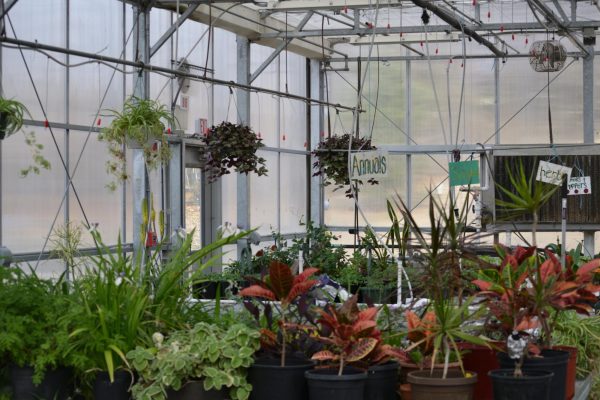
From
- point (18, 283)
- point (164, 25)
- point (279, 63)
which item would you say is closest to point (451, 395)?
point (18, 283)

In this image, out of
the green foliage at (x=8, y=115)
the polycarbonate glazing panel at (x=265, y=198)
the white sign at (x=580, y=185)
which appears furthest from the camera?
the polycarbonate glazing panel at (x=265, y=198)

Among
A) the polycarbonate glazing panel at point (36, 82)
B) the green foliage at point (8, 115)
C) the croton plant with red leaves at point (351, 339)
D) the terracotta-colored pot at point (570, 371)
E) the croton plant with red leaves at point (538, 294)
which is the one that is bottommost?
the terracotta-colored pot at point (570, 371)

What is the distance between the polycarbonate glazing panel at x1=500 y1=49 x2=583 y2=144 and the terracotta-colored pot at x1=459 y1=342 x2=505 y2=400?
1055 cm

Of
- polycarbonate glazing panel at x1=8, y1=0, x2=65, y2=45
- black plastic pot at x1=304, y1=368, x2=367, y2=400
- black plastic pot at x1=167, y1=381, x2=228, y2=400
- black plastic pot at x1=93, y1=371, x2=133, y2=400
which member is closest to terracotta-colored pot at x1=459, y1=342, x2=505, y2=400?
black plastic pot at x1=304, y1=368, x2=367, y2=400

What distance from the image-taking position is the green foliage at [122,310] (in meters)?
4.03

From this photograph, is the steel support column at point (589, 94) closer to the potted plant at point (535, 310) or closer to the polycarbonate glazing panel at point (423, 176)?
the polycarbonate glazing panel at point (423, 176)

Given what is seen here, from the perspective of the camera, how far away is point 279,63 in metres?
14.2

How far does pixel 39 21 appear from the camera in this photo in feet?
27.9

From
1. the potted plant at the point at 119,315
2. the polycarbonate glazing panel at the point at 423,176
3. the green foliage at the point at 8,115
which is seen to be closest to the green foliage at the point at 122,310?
the potted plant at the point at 119,315

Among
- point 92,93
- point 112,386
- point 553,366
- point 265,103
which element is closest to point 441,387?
point 553,366

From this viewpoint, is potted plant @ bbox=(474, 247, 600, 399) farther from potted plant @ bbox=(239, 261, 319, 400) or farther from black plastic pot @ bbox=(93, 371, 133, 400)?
black plastic pot @ bbox=(93, 371, 133, 400)

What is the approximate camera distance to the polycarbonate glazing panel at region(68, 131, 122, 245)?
899cm

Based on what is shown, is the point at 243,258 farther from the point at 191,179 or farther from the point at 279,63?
the point at 279,63

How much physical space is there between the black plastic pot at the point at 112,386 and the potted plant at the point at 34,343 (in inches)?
5.6
